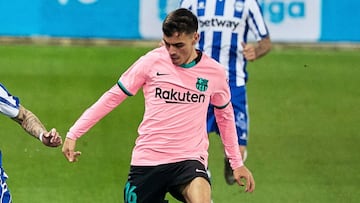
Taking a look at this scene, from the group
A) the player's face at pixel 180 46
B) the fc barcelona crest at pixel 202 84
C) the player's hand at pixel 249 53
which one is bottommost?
the player's hand at pixel 249 53

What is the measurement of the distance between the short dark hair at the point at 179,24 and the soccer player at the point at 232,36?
9.61 ft

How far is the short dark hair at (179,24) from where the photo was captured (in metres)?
7.63

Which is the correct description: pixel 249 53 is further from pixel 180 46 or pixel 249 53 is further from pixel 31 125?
pixel 31 125

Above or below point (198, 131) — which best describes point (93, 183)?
below

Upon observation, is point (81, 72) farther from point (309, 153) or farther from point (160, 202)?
point (160, 202)

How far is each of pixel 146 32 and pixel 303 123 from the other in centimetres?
436

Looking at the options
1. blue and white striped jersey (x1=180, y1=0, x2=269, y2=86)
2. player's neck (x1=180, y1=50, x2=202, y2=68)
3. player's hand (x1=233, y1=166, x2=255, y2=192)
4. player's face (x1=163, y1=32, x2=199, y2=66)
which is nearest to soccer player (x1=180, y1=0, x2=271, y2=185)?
blue and white striped jersey (x1=180, y1=0, x2=269, y2=86)

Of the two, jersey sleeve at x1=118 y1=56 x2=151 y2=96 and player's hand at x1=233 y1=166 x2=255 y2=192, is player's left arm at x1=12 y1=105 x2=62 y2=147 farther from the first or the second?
player's hand at x1=233 y1=166 x2=255 y2=192

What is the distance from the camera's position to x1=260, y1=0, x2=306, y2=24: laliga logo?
58.9 ft

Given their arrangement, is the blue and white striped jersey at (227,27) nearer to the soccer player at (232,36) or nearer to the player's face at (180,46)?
the soccer player at (232,36)

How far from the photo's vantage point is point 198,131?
→ 785 cm

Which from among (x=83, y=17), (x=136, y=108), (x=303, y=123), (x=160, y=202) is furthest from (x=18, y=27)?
(x=160, y=202)

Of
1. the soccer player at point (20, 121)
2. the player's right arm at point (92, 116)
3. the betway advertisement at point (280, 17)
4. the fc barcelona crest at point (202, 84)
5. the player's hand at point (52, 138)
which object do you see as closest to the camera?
the soccer player at point (20, 121)

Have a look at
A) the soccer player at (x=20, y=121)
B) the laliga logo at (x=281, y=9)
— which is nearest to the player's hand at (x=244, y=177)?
the soccer player at (x=20, y=121)
